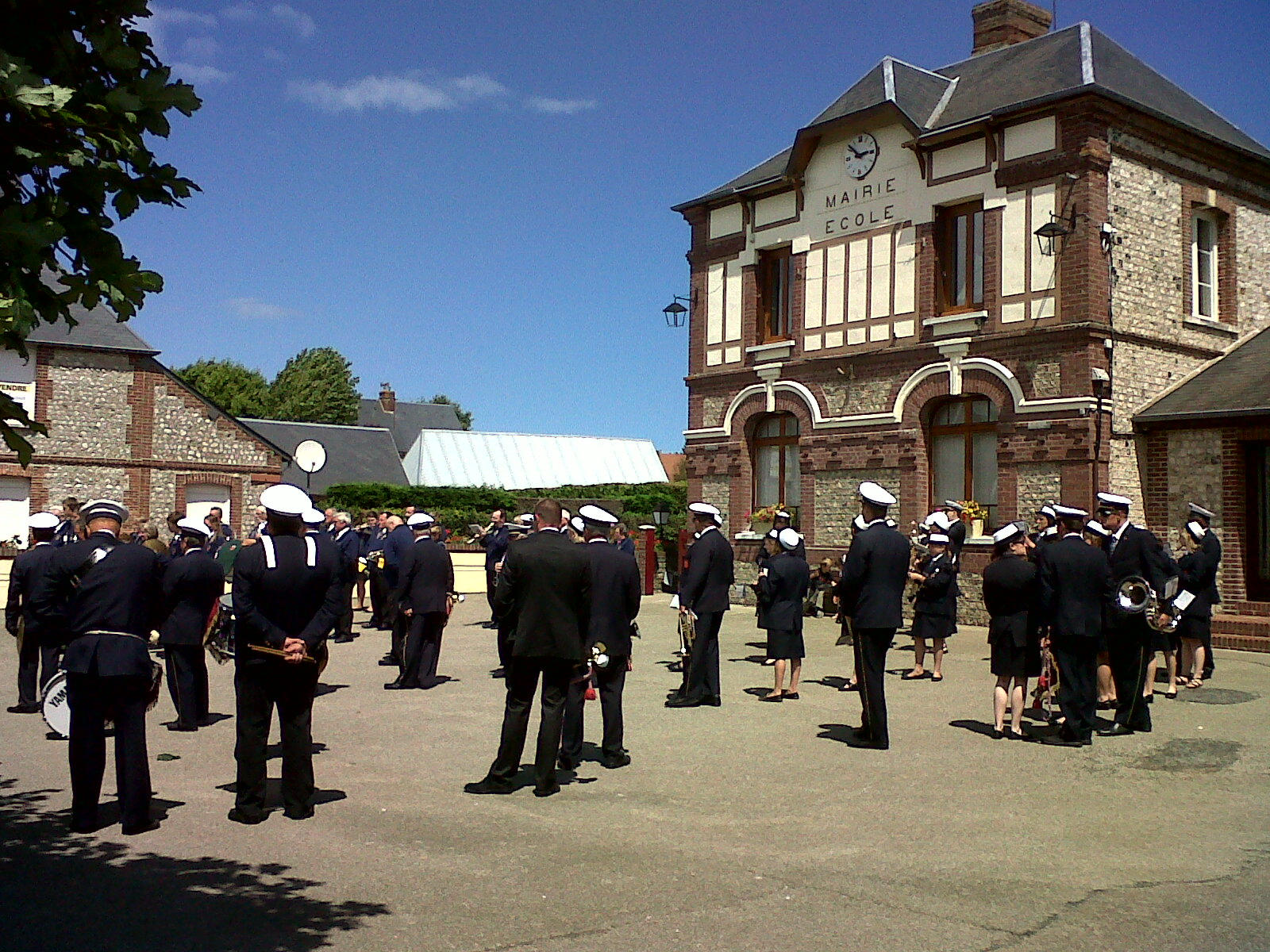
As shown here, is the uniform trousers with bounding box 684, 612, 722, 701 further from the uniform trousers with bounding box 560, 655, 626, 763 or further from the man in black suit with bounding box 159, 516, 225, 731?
the man in black suit with bounding box 159, 516, 225, 731

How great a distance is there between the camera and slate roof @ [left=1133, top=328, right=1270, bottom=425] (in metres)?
17.1

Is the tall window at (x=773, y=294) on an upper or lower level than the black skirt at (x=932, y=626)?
upper

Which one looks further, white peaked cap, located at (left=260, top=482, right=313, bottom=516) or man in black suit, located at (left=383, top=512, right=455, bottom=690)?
man in black suit, located at (left=383, top=512, right=455, bottom=690)

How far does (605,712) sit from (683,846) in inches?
89.9

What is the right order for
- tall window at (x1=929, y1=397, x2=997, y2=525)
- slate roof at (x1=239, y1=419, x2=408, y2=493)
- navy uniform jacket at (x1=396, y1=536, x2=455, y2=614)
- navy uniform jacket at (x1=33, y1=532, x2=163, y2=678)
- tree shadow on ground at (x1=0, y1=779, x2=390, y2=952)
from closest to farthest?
tree shadow on ground at (x1=0, y1=779, x2=390, y2=952) < navy uniform jacket at (x1=33, y1=532, x2=163, y2=678) < navy uniform jacket at (x1=396, y1=536, x2=455, y2=614) < tall window at (x1=929, y1=397, x2=997, y2=525) < slate roof at (x1=239, y1=419, x2=408, y2=493)

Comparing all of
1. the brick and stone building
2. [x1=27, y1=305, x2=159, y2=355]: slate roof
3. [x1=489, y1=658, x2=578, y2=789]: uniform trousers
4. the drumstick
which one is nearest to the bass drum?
the drumstick

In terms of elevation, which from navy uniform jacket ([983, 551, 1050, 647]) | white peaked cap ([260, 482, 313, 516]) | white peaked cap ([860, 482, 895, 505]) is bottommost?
navy uniform jacket ([983, 551, 1050, 647])

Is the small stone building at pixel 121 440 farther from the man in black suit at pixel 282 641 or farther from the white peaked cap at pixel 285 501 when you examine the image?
the man in black suit at pixel 282 641

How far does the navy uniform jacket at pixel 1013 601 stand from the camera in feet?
30.2

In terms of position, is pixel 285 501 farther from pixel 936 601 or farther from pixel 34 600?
pixel 936 601

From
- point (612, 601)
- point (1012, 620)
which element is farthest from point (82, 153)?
point (1012, 620)

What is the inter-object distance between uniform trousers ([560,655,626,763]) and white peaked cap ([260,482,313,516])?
90.3 inches

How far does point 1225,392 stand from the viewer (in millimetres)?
17828

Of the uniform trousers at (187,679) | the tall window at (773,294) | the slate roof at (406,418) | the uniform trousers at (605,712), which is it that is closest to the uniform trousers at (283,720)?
the uniform trousers at (605,712)
